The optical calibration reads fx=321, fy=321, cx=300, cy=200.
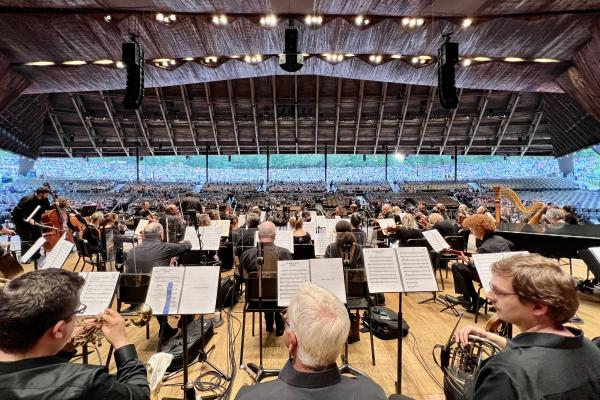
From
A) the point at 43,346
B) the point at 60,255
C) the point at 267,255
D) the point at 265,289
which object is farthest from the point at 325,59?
the point at 43,346

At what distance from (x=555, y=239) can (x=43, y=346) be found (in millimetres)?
6929

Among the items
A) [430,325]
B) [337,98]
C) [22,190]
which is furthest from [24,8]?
[22,190]

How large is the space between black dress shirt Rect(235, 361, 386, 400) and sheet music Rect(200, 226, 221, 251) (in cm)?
481

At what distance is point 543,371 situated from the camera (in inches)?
45.9

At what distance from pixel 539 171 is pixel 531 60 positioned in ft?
71.5

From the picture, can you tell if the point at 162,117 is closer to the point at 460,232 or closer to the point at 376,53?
the point at 376,53

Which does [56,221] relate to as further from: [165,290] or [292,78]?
[292,78]

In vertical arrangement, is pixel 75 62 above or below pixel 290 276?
above

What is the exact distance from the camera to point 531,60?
8.42 m

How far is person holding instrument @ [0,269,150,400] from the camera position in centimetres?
112

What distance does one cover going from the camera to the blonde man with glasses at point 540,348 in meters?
1.15

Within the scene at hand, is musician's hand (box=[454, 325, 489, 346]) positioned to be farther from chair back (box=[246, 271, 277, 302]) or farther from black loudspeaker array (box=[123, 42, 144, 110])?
black loudspeaker array (box=[123, 42, 144, 110])

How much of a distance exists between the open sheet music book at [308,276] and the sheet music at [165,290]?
86 centimetres

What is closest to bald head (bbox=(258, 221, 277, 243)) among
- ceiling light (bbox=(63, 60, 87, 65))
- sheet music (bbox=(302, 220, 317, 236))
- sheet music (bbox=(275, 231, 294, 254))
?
sheet music (bbox=(275, 231, 294, 254))
